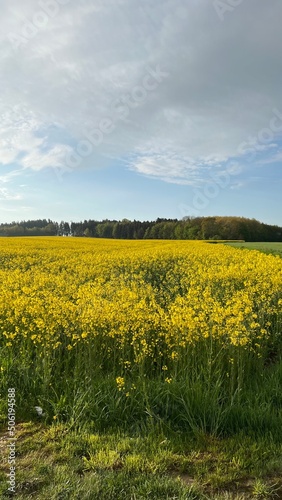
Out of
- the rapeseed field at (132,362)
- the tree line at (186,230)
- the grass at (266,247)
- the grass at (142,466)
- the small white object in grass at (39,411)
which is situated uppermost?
the tree line at (186,230)

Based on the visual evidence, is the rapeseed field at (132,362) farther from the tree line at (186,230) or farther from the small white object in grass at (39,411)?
the tree line at (186,230)

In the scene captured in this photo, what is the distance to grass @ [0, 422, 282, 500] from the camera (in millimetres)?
2773

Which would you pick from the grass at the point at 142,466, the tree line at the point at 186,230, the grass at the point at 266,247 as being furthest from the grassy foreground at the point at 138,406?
the tree line at the point at 186,230

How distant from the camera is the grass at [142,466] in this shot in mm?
2773

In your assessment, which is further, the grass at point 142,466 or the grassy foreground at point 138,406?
the grassy foreground at point 138,406

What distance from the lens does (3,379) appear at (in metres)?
4.61

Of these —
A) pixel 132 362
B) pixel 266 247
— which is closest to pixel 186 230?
pixel 266 247

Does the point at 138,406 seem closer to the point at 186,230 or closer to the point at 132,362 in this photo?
the point at 132,362

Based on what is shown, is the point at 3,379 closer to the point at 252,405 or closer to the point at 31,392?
the point at 31,392

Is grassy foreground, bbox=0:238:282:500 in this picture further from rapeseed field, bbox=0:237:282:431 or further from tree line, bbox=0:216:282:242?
tree line, bbox=0:216:282:242

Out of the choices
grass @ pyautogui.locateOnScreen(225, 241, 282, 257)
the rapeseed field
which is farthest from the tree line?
the rapeseed field

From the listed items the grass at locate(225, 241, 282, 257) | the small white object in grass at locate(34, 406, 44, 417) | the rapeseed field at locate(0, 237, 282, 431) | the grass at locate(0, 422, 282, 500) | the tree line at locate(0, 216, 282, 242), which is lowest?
the small white object in grass at locate(34, 406, 44, 417)

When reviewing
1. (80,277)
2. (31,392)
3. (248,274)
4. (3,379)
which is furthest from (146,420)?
(80,277)

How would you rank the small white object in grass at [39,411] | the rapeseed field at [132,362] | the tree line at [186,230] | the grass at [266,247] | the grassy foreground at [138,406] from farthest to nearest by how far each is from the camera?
the tree line at [186,230] → the grass at [266,247] → the small white object in grass at [39,411] → the rapeseed field at [132,362] → the grassy foreground at [138,406]
